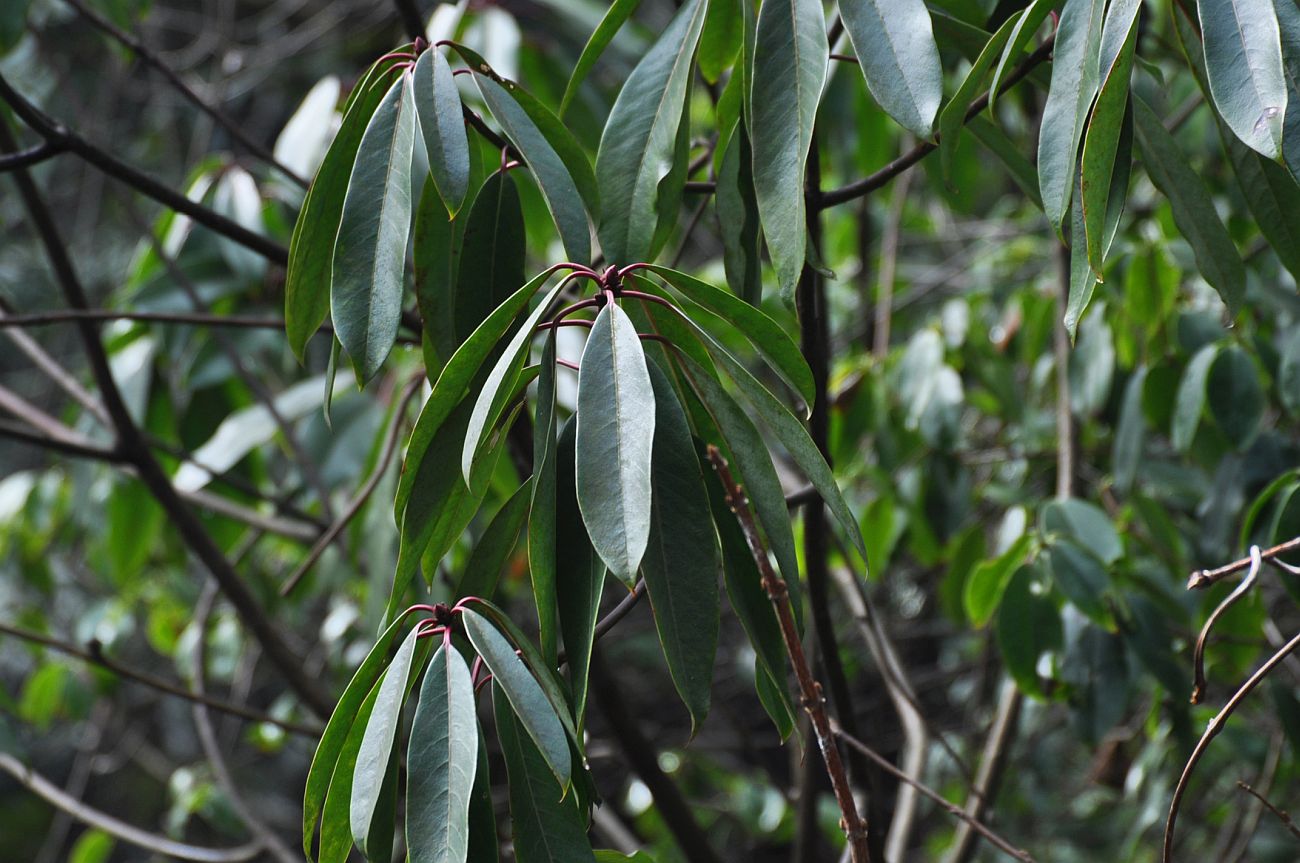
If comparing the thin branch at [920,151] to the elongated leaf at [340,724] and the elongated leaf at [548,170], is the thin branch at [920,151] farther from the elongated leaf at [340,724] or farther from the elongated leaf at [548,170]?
the elongated leaf at [340,724]

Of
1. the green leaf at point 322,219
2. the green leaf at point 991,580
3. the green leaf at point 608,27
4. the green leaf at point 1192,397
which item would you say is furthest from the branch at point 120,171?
the green leaf at point 1192,397

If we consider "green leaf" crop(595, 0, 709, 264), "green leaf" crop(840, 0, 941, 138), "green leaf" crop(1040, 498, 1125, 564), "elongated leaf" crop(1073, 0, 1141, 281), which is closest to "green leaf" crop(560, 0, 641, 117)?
"green leaf" crop(595, 0, 709, 264)

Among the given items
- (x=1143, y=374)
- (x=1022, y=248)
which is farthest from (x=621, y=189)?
(x=1022, y=248)

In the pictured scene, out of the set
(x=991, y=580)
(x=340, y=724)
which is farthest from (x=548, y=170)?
(x=991, y=580)

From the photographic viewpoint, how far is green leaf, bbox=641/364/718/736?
0.46m

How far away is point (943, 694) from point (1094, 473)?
1269 mm

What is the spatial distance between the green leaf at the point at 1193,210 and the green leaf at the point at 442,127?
13.5 inches

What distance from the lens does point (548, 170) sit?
531 millimetres

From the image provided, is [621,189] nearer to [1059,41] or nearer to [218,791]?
[1059,41]

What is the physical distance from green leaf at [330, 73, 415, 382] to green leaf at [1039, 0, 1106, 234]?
281 mm

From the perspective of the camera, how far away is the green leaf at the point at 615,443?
404mm

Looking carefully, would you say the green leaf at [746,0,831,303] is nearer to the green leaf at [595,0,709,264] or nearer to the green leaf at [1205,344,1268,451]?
the green leaf at [595,0,709,264]

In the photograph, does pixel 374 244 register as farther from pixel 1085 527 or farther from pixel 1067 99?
pixel 1085 527

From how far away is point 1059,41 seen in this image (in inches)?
19.3
